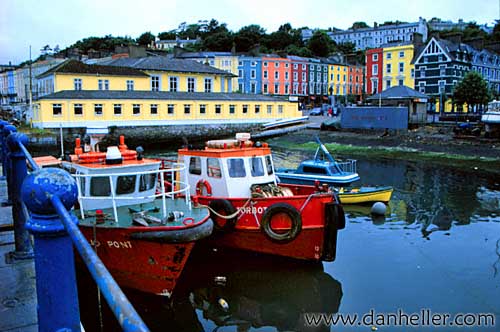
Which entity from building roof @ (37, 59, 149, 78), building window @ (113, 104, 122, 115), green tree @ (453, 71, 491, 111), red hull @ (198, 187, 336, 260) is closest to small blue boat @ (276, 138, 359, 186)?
red hull @ (198, 187, 336, 260)

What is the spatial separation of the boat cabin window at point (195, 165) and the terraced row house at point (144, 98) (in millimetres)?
31088

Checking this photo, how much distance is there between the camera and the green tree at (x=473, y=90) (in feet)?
173

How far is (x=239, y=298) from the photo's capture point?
38.3 ft

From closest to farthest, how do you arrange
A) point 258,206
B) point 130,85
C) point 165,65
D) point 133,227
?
point 133,227, point 258,206, point 130,85, point 165,65

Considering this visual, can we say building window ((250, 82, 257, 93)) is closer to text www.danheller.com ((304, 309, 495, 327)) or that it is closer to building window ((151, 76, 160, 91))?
building window ((151, 76, 160, 91))

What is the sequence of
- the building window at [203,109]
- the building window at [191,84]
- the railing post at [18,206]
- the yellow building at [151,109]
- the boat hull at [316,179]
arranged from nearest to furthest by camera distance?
the railing post at [18,206] < the boat hull at [316,179] < the yellow building at [151,109] < the building window at [203,109] < the building window at [191,84]

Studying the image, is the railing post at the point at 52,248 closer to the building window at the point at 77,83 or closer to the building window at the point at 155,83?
the building window at the point at 77,83

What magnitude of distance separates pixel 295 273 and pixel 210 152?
4.71 meters

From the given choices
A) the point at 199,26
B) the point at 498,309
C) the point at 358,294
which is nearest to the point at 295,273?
the point at 358,294

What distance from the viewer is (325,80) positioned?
302 ft

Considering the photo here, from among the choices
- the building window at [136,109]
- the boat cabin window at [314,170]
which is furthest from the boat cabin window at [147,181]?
the building window at [136,109]

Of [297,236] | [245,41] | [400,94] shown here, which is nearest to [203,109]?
[400,94]

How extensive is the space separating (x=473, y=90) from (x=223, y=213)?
48446 millimetres

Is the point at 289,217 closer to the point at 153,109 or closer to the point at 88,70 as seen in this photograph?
the point at 153,109
